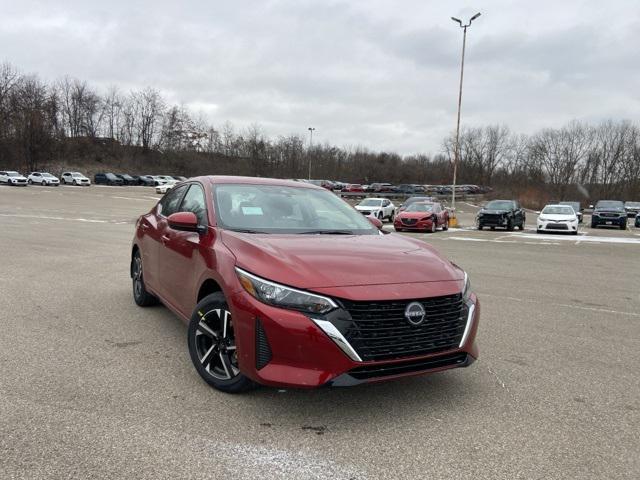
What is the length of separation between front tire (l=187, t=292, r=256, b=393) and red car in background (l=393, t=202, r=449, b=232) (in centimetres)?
1972

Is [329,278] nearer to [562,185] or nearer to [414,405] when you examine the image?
[414,405]

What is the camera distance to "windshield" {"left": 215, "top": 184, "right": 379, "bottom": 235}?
171 inches

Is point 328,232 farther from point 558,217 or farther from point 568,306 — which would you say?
point 558,217

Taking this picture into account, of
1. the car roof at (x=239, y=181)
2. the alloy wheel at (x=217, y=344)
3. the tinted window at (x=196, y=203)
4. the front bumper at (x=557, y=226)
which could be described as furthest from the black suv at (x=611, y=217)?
the alloy wheel at (x=217, y=344)

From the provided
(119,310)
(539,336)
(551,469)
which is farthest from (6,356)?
(539,336)

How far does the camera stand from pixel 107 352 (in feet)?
15.0

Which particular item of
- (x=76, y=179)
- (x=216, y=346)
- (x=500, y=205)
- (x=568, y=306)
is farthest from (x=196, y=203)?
(x=76, y=179)

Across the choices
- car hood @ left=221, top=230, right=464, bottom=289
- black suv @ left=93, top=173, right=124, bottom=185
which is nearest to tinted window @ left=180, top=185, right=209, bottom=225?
car hood @ left=221, top=230, right=464, bottom=289

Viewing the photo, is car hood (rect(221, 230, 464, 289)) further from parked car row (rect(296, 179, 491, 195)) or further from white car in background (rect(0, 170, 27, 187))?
parked car row (rect(296, 179, 491, 195))

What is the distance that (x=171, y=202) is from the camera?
18.6ft

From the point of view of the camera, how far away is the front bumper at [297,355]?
10.1 ft

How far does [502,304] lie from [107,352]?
520 centimetres

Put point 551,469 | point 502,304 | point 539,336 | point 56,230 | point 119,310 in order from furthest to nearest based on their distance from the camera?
point 56,230 → point 502,304 → point 119,310 → point 539,336 → point 551,469

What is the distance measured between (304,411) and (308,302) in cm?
87
